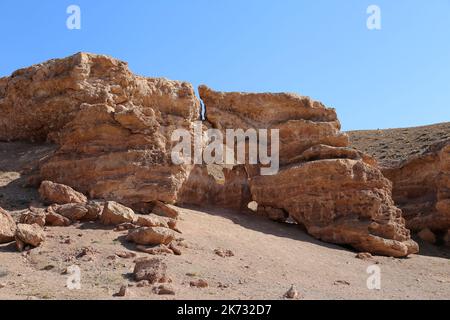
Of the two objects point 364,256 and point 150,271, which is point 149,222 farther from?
point 364,256

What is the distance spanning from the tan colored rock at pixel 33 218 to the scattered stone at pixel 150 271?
339 centimetres

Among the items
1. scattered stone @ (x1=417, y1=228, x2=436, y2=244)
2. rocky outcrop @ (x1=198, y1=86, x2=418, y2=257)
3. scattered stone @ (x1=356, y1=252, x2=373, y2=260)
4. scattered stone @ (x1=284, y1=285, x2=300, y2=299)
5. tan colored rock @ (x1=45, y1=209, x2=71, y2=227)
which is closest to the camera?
scattered stone @ (x1=284, y1=285, x2=300, y2=299)

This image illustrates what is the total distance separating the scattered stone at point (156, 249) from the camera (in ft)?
35.3

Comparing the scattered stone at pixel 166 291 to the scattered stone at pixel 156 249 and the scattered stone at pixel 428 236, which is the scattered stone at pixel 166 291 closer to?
the scattered stone at pixel 156 249

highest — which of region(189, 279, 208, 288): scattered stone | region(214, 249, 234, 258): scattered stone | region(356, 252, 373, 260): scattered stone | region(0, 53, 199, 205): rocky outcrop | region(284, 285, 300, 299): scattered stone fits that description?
region(0, 53, 199, 205): rocky outcrop

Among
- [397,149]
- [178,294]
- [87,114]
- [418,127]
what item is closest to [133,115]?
[87,114]

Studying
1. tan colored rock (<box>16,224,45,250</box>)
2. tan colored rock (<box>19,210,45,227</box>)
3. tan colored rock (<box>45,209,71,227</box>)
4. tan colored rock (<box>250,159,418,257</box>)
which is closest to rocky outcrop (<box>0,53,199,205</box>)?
tan colored rock (<box>45,209,71,227</box>)

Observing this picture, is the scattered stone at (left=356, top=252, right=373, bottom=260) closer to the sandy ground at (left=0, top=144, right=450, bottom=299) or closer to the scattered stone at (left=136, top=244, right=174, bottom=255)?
the sandy ground at (left=0, top=144, right=450, bottom=299)

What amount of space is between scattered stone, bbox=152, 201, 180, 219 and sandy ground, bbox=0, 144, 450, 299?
0.96 ft

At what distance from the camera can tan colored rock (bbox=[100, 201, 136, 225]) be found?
12.1 metres

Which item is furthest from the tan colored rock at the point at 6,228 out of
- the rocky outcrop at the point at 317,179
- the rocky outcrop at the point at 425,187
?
the rocky outcrop at the point at 425,187

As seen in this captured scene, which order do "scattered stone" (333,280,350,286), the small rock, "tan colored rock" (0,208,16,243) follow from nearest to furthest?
"tan colored rock" (0,208,16,243) → "scattered stone" (333,280,350,286) → the small rock

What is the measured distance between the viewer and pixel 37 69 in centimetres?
1731
